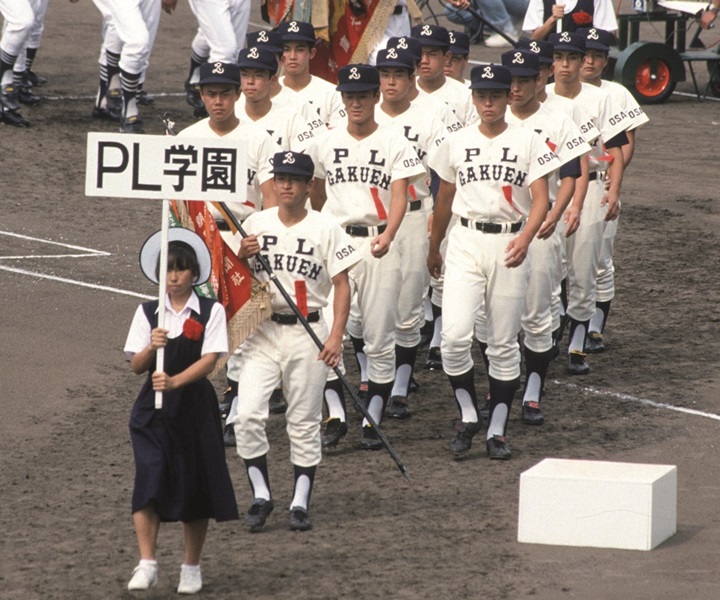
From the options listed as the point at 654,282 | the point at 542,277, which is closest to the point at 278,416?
the point at 542,277

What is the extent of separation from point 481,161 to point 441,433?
1866 mm

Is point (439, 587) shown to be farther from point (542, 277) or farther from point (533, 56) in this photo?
point (533, 56)

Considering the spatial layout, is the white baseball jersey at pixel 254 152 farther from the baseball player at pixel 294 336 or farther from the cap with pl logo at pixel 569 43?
the cap with pl logo at pixel 569 43

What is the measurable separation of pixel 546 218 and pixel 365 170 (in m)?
1.21

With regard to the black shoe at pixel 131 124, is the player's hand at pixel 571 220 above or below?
below

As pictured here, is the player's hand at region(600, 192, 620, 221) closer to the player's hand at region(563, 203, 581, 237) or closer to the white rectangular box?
the player's hand at region(563, 203, 581, 237)

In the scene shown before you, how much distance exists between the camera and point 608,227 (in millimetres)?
12250

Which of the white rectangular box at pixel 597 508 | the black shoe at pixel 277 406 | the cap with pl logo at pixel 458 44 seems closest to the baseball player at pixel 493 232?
the black shoe at pixel 277 406

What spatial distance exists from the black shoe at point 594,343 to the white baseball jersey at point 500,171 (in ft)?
9.14

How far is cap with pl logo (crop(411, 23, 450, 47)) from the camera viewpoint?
454 inches

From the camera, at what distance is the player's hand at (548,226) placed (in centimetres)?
995

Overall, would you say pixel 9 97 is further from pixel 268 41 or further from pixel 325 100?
pixel 325 100

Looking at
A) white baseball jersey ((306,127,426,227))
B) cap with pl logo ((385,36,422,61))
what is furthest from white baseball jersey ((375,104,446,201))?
white baseball jersey ((306,127,426,227))

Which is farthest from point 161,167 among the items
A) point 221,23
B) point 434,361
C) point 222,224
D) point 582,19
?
point 221,23
